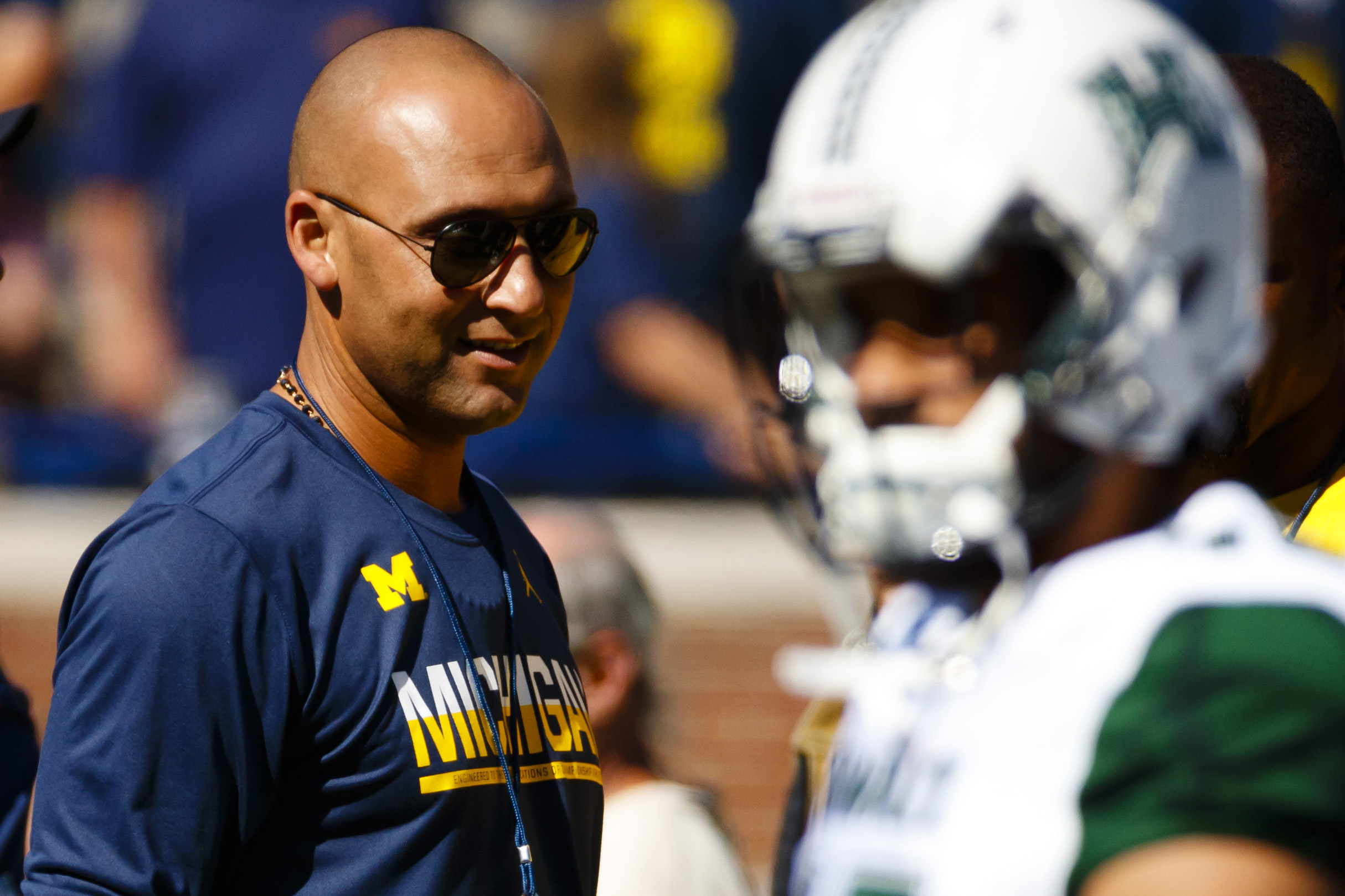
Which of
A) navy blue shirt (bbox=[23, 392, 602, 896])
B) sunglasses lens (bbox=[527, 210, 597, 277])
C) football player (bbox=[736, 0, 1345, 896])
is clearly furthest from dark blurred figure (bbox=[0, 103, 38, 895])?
football player (bbox=[736, 0, 1345, 896])

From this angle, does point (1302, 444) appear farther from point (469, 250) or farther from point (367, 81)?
point (367, 81)

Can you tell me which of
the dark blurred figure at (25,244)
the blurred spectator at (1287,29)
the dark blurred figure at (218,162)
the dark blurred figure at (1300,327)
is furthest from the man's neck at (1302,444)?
the blurred spectator at (1287,29)

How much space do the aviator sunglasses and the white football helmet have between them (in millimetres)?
681

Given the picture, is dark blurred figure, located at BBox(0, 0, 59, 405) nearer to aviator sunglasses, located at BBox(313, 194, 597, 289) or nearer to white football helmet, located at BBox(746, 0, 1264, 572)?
aviator sunglasses, located at BBox(313, 194, 597, 289)

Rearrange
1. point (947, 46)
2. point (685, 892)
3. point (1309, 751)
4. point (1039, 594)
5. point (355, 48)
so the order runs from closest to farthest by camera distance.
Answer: point (1309, 751) → point (1039, 594) → point (947, 46) → point (355, 48) → point (685, 892)

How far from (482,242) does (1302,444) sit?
49.9 inches

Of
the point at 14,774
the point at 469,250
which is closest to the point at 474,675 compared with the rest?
the point at 469,250

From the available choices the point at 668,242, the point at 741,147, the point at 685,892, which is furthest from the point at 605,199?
the point at 685,892

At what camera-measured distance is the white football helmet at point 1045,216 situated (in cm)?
143

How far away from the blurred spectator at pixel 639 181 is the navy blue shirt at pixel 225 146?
6.66 feet

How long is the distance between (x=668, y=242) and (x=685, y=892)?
8341 mm

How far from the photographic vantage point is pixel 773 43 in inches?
442

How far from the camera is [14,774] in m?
2.31

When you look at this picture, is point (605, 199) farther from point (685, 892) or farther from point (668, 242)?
point (685, 892)
